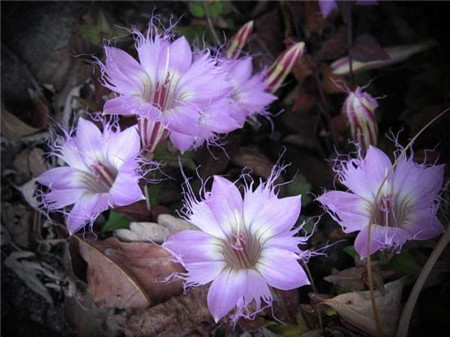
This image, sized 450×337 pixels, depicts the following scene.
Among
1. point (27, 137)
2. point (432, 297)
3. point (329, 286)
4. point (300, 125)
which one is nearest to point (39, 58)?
point (27, 137)

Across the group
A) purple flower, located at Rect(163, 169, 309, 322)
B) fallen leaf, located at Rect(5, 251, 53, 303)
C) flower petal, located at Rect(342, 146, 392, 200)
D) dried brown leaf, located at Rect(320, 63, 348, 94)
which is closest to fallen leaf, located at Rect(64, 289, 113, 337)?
fallen leaf, located at Rect(5, 251, 53, 303)

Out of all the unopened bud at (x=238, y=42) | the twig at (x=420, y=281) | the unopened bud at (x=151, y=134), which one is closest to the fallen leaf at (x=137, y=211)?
the unopened bud at (x=151, y=134)

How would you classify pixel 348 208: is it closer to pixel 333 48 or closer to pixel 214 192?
pixel 214 192

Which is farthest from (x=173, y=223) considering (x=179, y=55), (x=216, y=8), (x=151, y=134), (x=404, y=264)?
(x=216, y=8)

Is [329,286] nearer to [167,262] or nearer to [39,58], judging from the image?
[167,262]

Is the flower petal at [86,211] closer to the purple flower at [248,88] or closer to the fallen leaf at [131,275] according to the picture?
the fallen leaf at [131,275]
